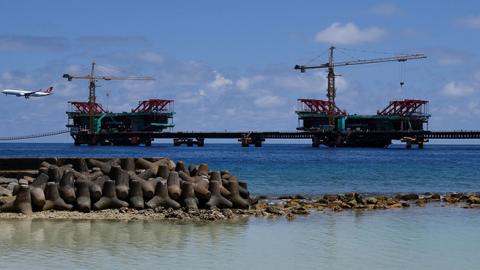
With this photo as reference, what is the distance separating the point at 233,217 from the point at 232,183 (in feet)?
8.13

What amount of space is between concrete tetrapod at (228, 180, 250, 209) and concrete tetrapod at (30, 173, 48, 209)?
18.8 ft

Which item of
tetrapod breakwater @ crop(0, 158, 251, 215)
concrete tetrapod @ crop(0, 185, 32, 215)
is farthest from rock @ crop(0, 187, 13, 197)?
concrete tetrapod @ crop(0, 185, 32, 215)

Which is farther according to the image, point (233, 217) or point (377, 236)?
point (233, 217)

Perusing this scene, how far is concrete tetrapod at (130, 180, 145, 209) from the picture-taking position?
2448 cm

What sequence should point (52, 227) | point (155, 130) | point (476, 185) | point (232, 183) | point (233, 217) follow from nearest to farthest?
point (52, 227) < point (233, 217) < point (232, 183) < point (476, 185) < point (155, 130)

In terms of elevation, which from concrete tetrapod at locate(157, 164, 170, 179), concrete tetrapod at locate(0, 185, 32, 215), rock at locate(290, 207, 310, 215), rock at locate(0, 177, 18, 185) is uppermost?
concrete tetrapod at locate(157, 164, 170, 179)

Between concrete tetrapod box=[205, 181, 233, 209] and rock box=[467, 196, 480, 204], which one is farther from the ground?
concrete tetrapod box=[205, 181, 233, 209]

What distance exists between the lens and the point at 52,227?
21609mm

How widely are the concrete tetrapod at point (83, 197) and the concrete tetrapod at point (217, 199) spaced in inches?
140

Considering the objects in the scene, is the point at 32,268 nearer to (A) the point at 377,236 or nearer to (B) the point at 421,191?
(A) the point at 377,236

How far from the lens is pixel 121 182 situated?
2530 cm

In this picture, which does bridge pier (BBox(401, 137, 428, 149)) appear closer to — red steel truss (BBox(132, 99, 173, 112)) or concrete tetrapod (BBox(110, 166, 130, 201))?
red steel truss (BBox(132, 99, 173, 112))

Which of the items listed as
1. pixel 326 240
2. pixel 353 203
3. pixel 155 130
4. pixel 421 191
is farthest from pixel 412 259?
pixel 155 130

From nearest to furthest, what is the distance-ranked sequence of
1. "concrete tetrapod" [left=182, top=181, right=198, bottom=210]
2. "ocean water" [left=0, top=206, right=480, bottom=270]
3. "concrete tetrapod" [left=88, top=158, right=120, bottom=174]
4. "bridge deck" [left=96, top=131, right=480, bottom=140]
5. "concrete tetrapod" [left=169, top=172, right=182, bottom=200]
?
"ocean water" [left=0, top=206, right=480, bottom=270], "concrete tetrapod" [left=182, top=181, right=198, bottom=210], "concrete tetrapod" [left=169, top=172, right=182, bottom=200], "concrete tetrapod" [left=88, top=158, right=120, bottom=174], "bridge deck" [left=96, top=131, right=480, bottom=140]
